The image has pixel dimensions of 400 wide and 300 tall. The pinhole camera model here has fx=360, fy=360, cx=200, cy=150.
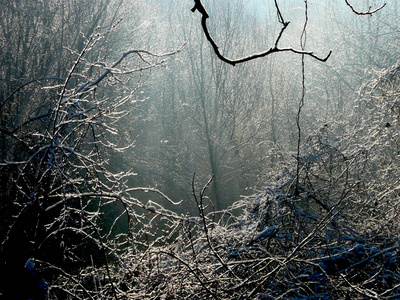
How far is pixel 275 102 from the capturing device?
1557 centimetres

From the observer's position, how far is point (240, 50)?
45.1 feet

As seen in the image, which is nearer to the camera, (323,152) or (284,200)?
(284,200)

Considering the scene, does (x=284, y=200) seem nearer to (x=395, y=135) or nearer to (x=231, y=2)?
(x=395, y=135)

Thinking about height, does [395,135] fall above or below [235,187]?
above

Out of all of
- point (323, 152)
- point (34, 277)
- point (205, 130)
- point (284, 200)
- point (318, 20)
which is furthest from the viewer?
point (318, 20)

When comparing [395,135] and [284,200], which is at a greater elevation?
[395,135]

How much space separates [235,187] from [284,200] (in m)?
10.4

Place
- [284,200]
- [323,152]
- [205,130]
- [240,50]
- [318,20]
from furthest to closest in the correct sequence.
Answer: [318,20] < [240,50] < [205,130] < [323,152] < [284,200]

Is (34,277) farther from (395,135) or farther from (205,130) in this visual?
(205,130)

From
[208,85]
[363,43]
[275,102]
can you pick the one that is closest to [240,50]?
[208,85]

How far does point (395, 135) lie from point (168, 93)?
11818mm

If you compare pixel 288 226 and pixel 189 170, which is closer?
pixel 288 226

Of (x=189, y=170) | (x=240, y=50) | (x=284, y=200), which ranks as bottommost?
(x=189, y=170)

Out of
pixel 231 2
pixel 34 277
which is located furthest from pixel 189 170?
pixel 34 277
